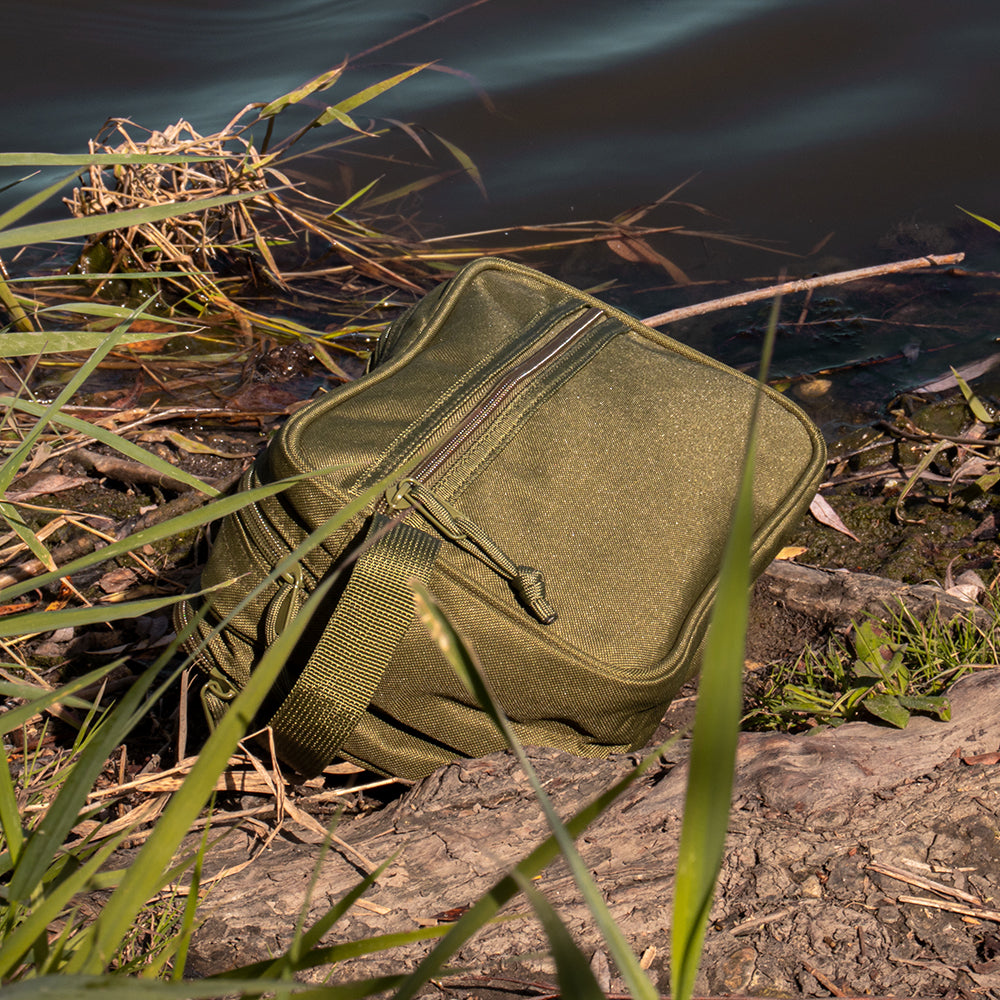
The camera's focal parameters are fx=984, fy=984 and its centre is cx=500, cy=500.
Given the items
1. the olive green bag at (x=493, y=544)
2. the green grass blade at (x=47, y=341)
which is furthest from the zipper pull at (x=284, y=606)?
the green grass blade at (x=47, y=341)

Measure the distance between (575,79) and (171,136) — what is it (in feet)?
8.48

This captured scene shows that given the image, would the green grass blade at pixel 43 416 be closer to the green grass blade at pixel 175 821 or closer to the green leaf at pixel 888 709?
the green grass blade at pixel 175 821

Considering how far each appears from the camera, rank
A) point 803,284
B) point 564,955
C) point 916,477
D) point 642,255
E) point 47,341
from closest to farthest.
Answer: point 564,955 < point 47,341 < point 916,477 < point 803,284 < point 642,255

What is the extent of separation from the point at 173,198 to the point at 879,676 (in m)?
2.99

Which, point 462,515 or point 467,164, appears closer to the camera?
point 462,515

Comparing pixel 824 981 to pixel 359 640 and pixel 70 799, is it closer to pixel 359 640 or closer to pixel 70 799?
pixel 359 640

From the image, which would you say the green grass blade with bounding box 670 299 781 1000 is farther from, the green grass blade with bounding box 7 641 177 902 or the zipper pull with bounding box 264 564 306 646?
the zipper pull with bounding box 264 564 306 646

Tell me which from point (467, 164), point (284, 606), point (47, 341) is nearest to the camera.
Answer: point (47, 341)

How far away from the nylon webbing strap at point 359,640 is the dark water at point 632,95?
8.73 ft

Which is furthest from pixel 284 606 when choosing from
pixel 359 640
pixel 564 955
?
pixel 564 955

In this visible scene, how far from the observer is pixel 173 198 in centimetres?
363

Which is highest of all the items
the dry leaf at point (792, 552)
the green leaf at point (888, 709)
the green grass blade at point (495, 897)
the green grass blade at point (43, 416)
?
the green grass blade at point (43, 416)

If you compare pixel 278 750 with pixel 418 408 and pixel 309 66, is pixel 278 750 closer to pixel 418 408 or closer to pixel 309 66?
pixel 418 408

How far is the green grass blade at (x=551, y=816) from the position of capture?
0.67 meters
